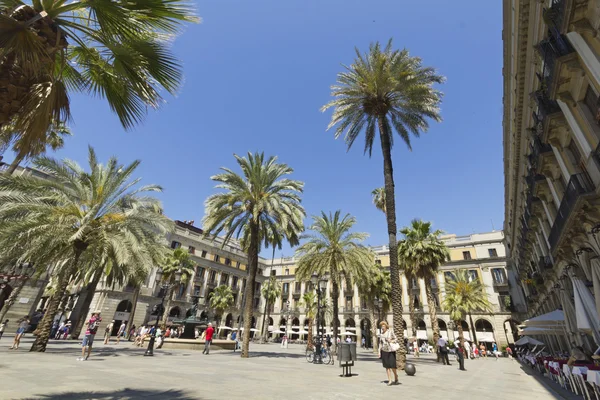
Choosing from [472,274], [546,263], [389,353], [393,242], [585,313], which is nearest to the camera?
[389,353]

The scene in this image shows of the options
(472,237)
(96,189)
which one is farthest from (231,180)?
(472,237)

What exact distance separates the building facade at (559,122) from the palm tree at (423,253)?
886 cm

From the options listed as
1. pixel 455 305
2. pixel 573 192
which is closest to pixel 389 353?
pixel 573 192

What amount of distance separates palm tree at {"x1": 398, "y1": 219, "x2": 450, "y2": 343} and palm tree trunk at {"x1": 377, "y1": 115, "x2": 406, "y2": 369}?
45.9 feet

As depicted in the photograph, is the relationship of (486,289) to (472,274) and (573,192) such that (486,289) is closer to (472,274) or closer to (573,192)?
(472,274)

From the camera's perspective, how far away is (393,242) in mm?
14641

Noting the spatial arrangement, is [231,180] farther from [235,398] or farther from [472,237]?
[472,237]

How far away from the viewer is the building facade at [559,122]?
27.5ft

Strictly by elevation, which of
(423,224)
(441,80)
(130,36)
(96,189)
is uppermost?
(441,80)

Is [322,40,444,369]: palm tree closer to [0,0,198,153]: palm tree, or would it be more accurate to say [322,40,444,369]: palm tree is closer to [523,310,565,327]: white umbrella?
[523,310,565,327]: white umbrella

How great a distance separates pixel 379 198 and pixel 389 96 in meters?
20.5

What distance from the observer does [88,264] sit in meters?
16.8

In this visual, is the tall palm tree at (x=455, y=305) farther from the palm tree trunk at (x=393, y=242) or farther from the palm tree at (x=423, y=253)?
the palm tree trunk at (x=393, y=242)

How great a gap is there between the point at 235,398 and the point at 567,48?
43.1 feet
